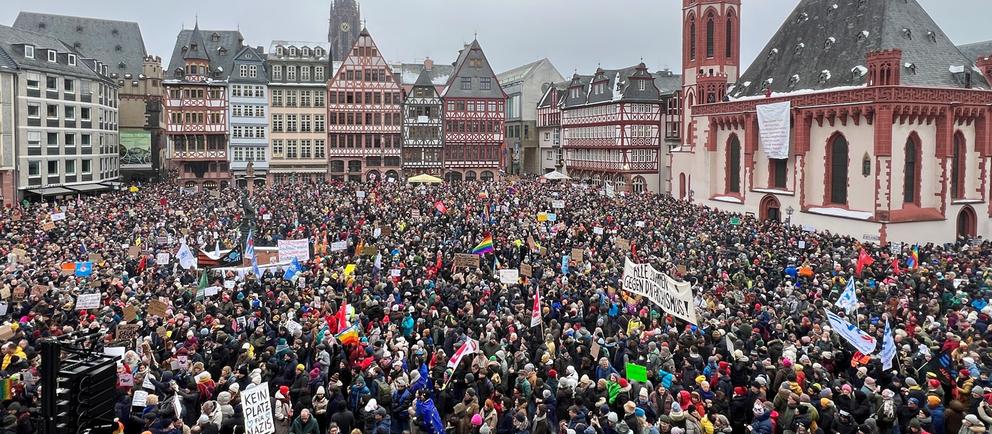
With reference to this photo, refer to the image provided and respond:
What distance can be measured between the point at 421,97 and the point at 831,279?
52.4 meters

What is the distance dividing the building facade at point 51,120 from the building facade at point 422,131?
82.2 ft

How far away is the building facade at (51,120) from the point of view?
50.8 metres

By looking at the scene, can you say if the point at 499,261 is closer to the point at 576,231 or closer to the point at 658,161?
the point at 576,231

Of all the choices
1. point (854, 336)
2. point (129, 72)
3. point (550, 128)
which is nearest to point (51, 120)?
point (129, 72)

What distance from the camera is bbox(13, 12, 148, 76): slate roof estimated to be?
234 feet

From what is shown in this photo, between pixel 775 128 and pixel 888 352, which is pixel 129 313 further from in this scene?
pixel 775 128

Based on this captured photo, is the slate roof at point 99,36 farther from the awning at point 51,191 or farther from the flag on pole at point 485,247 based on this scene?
the flag on pole at point 485,247

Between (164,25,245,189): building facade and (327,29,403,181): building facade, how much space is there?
926 centimetres

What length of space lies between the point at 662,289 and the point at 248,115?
188 ft

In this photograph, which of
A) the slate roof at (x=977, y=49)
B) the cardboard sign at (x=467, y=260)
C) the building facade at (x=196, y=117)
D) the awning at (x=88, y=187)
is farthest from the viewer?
the building facade at (x=196, y=117)

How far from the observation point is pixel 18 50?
2032 inches

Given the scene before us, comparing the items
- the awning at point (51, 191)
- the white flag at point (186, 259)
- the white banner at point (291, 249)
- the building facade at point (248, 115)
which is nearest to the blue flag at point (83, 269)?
the white flag at point (186, 259)

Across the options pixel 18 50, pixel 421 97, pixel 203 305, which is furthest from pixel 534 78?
pixel 203 305

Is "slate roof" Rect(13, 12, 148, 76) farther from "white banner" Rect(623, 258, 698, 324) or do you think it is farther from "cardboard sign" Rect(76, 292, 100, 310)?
"white banner" Rect(623, 258, 698, 324)
